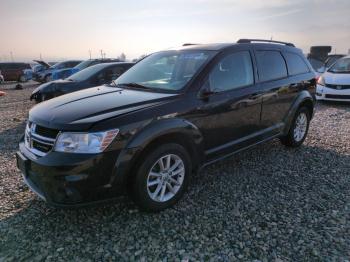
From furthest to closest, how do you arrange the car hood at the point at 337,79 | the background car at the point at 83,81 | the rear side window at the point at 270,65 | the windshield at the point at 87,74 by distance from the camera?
the car hood at the point at 337,79, the windshield at the point at 87,74, the background car at the point at 83,81, the rear side window at the point at 270,65

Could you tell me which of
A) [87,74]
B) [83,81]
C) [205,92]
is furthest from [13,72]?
[205,92]

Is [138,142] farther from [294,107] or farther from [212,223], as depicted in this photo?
[294,107]

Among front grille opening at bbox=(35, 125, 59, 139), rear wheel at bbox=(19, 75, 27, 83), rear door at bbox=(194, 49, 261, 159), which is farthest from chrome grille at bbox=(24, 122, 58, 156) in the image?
rear wheel at bbox=(19, 75, 27, 83)

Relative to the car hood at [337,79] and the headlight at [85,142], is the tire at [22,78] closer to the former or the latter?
the car hood at [337,79]

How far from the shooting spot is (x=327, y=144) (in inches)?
228

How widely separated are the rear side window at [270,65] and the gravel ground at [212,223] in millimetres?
1373

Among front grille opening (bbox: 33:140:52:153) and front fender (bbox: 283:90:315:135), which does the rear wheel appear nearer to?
front fender (bbox: 283:90:315:135)

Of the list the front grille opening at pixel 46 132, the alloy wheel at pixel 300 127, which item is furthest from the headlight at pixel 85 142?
the alloy wheel at pixel 300 127

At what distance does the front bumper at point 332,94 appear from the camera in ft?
31.3

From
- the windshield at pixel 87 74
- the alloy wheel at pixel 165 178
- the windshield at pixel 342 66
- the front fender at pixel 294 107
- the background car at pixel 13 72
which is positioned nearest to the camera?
the alloy wheel at pixel 165 178

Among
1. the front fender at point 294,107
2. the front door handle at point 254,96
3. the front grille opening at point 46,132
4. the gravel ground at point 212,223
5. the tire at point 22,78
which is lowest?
the tire at point 22,78

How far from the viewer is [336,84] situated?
9695 millimetres

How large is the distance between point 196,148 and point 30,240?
192 cm

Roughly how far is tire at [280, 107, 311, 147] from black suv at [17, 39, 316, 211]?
424 millimetres
